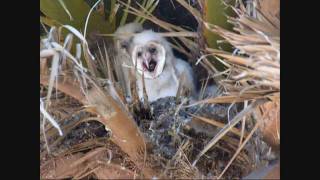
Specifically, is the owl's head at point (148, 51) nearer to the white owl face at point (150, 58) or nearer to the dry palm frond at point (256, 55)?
the white owl face at point (150, 58)

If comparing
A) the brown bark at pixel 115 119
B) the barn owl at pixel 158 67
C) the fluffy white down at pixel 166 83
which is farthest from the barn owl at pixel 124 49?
the brown bark at pixel 115 119

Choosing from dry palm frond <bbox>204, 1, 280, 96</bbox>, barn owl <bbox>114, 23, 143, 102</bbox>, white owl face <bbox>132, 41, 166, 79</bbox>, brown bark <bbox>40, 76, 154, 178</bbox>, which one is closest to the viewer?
dry palm frond <bbox>204, 1, 280, 96</bbox>

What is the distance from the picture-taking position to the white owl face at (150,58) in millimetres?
1768

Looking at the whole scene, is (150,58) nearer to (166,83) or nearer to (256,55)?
(166,83)

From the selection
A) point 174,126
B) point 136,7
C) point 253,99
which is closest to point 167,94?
point 136,7

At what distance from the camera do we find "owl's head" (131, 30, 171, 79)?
1768 mm

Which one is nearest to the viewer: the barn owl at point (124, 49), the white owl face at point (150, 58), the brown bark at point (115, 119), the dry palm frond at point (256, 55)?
the dry palm frond at point (256, 55)

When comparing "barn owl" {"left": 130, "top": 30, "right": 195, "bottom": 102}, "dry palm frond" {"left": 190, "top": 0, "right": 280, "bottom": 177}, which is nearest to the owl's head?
"barn owl" {"left": 130, "top": 30, "right": 195, "bottom": 102}

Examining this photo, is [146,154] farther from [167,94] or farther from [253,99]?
[167,94]

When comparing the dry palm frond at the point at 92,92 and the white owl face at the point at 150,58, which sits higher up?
the white owl face at the point at 150,58

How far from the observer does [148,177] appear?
1292mm

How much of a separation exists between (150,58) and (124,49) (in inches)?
3.2

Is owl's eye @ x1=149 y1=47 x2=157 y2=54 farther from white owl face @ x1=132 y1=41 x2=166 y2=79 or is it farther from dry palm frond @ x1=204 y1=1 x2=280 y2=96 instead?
dry palm frond @ x1=204 y1=1 x2=280 y2=96

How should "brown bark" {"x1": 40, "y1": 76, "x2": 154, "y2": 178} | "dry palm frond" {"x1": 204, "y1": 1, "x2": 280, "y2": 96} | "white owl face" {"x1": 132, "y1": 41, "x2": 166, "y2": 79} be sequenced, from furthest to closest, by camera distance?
"white owl face" {"x1": 132, "y1": 41, "x2": 166, "y2": 79}, "brown bark" {"x1": 40, "y1": 76, "x2": 154, "y2": 178}, "dry palm frond" {"x1": 204, "y1": 1, "x2": 280, "y2": 96}
